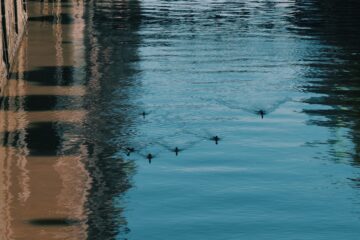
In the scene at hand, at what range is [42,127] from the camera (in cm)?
2286

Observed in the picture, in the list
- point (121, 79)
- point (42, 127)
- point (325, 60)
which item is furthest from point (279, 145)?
point (325, 60)

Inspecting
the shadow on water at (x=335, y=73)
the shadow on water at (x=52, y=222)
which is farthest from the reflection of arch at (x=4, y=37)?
the shadow on water at (x=52, y=222)

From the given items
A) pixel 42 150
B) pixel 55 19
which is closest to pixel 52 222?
pixel 42 150

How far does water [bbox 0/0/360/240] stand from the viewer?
16.1 m

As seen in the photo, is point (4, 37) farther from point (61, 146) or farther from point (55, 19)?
point (55, 19)

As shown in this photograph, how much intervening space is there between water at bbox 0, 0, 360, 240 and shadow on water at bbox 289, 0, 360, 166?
81 mm

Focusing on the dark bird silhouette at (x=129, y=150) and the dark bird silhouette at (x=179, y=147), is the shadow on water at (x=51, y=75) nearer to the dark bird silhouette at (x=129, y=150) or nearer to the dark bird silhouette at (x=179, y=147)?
the dark bird silhouette at (x=179, y=147)

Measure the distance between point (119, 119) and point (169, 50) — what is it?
1301 centimetres

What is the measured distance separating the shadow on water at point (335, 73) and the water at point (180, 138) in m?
0.08

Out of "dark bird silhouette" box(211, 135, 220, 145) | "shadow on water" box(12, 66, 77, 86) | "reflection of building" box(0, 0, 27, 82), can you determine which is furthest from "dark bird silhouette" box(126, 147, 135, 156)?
"shadow on water" box(12, 66, 77, 86)

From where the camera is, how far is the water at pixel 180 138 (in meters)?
A: 16.1

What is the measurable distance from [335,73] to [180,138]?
1078 cm

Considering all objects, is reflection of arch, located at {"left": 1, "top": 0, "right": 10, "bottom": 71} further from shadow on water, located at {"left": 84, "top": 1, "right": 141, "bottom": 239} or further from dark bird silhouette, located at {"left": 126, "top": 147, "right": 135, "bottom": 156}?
dark bird silhouette, located at {"left": 126, "top": 147, "right": 135, "bottom": 156}

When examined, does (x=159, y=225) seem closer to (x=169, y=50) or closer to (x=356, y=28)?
(x=169, y=50)
